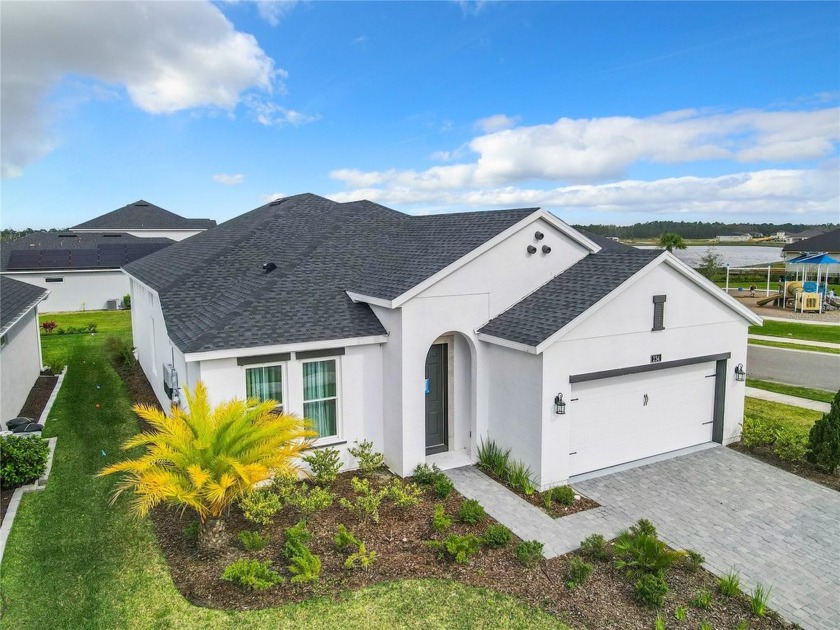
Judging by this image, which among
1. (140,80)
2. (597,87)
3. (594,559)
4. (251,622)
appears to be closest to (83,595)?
(251,622)

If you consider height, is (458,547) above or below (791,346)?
below

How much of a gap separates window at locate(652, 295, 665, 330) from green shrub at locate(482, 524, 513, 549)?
5.59 metres

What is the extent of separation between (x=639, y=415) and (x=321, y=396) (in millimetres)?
6790

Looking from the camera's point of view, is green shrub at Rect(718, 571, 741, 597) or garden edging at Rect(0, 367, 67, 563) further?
garden edging at Rect(0, 367, 67, 563)

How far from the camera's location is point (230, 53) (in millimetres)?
15602

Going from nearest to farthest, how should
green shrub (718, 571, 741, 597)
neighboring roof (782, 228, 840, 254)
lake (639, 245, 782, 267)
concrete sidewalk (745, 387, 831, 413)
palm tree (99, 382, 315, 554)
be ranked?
green shrub (718, 571, 741, 597) → palm tree (99, 382, 315, 554) → concrete sidewalk (745, 387, 831, 413) → neighboring roof (782, 228, 840, 254) → lake (639, 245, 782, 267)

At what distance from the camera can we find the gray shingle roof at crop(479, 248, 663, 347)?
33.2ft

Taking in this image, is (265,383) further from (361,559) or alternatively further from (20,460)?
(20,460)

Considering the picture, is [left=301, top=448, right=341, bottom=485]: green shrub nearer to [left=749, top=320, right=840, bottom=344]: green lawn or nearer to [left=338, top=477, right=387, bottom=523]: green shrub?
[left=338, top=477, right=387, bottom=523]: green shrub

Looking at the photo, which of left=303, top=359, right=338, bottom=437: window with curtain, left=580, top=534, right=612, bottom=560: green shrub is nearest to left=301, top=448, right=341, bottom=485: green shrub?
left=303, top=359, right=338, bottom=437: window with curtain

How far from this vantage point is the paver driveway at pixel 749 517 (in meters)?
7.36

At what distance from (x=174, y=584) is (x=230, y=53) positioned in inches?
562

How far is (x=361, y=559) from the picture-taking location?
7438 mm

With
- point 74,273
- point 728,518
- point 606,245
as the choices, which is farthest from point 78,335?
point 728,518
